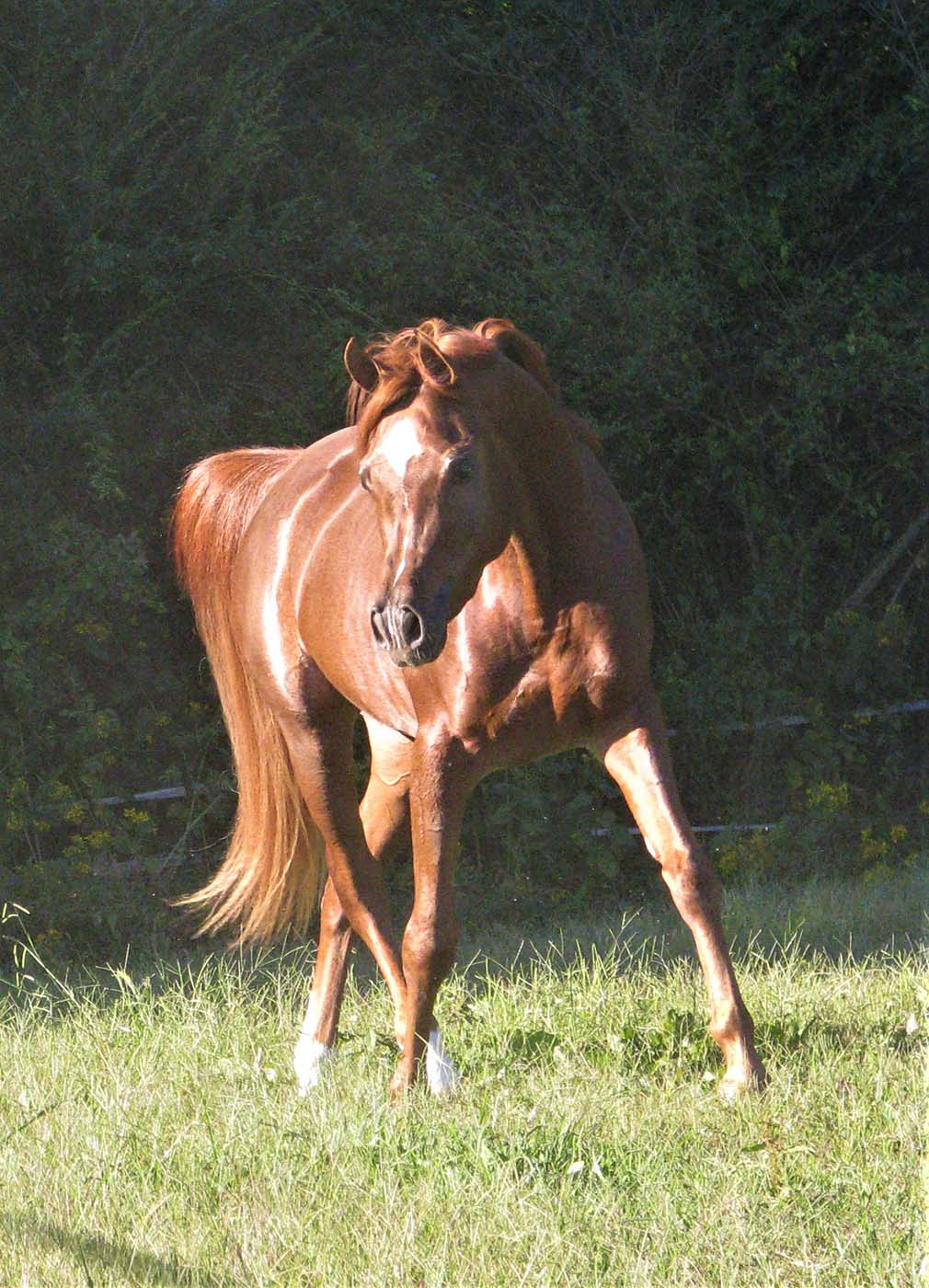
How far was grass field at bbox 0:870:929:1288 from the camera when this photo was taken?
8.59 ft

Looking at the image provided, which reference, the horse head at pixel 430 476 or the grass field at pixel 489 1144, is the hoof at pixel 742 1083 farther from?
the horse head at pixel 430 476

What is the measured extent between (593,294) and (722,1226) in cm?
567

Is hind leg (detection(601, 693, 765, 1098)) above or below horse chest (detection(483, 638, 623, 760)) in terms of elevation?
below

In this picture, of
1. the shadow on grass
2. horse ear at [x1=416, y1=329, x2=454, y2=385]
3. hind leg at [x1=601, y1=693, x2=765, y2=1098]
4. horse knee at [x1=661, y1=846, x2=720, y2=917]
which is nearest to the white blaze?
horse ear at [x1=416, y1=329, x2=454, y2=385]

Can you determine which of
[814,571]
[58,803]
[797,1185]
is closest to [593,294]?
[814,571]

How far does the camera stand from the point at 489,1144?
3.08 meters

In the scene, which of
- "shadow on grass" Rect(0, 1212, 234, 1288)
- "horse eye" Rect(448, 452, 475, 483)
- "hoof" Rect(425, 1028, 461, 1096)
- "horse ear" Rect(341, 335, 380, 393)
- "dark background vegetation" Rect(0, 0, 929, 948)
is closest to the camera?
"shadow on grass" Rect(0, 1212, 234, 1288)

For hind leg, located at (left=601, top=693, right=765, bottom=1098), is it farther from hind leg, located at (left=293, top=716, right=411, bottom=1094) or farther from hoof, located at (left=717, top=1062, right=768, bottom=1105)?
hind leg, located at (left=293, top=716, right=411, bottom=1094)

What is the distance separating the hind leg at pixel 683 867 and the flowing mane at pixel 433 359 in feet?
2.71

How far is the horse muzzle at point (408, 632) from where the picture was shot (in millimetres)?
2996

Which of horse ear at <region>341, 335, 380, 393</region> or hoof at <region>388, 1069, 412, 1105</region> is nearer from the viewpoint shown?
horse ear at <region>341, 335, 380, 393</region>

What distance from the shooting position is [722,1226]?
266 cm

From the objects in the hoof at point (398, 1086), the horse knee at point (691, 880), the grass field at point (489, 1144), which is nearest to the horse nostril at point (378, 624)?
the horse knee at point (691, 880)

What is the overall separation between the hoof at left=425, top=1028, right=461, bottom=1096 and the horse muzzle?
1.12 meters
